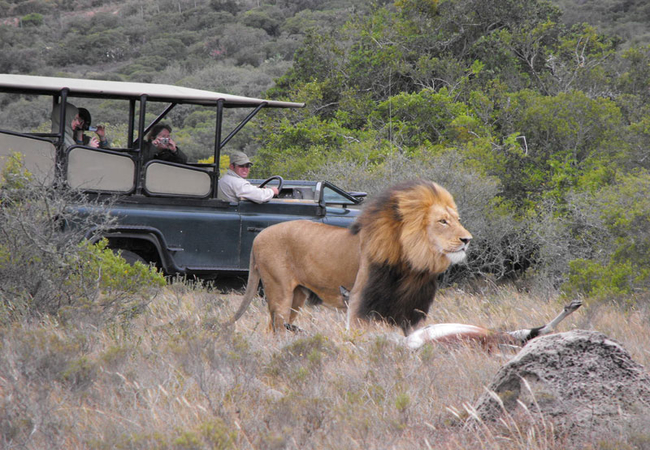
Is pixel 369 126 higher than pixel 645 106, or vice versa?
pixel 645 106

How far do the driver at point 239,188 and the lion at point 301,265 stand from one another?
5.69 ft

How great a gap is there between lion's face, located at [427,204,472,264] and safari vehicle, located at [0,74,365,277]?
2.76 m

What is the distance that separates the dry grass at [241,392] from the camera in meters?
3.09

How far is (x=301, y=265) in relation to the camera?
576 centimetres

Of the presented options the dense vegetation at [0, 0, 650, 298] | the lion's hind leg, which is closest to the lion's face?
the lion's hind leg

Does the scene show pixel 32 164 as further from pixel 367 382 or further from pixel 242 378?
pixel 367 382

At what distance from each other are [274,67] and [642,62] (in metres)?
23.5

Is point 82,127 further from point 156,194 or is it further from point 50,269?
point 50,269

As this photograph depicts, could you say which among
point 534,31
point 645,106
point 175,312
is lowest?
point 175,312

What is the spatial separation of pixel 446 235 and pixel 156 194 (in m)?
3.43

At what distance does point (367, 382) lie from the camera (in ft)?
12.3

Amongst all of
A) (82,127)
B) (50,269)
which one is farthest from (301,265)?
(82,127)

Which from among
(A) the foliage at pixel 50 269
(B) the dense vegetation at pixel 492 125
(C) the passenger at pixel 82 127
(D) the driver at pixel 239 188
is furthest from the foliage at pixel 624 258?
(C) the passenger at pixel 82 127

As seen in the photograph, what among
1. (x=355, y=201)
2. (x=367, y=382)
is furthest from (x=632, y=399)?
(x=355, y=201)
